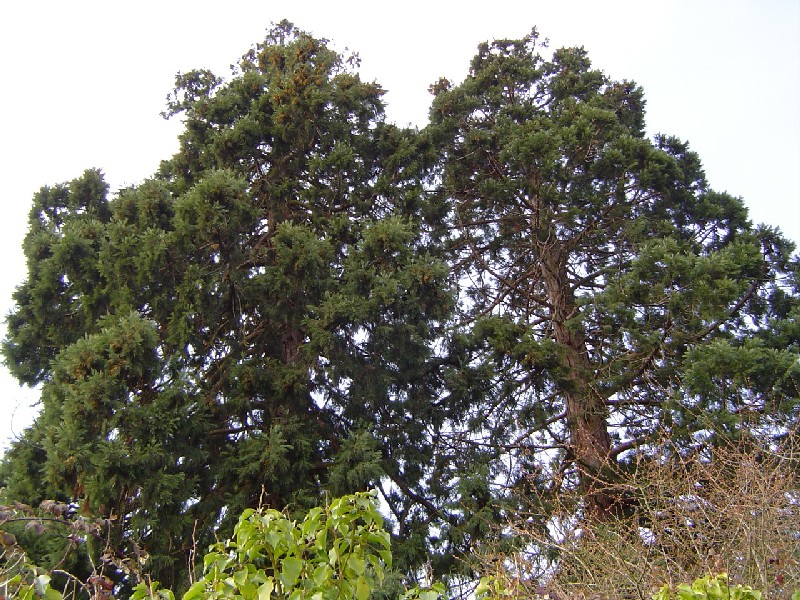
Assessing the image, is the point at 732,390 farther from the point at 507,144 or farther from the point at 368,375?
the point at 507,144

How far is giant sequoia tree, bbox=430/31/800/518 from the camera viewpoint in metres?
7.57

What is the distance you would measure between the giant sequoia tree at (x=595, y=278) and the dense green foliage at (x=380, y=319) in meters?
0.05

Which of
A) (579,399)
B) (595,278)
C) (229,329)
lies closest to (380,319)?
(229,329)

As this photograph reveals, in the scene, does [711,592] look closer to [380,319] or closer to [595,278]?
[380,319]

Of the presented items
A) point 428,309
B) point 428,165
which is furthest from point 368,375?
point 428,165

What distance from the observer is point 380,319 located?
28.4 ft

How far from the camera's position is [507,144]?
11.2 metres

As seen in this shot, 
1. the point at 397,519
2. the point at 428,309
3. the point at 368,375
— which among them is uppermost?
the point at 428,309

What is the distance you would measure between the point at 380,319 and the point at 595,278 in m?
4.83

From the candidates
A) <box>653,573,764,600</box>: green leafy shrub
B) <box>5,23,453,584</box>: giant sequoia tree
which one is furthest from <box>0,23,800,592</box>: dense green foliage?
<box>653,573,764,600</box>: green leafy shrub

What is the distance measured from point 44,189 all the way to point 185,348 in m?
4.03

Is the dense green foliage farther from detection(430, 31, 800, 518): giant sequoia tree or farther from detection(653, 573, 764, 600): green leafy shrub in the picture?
detection(653, 573, 764, 600): green leafy shrub

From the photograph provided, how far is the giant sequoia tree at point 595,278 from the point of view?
7.57 meters

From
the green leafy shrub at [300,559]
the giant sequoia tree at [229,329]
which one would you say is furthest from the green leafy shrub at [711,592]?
the giant sequoia tree at [229,329]
